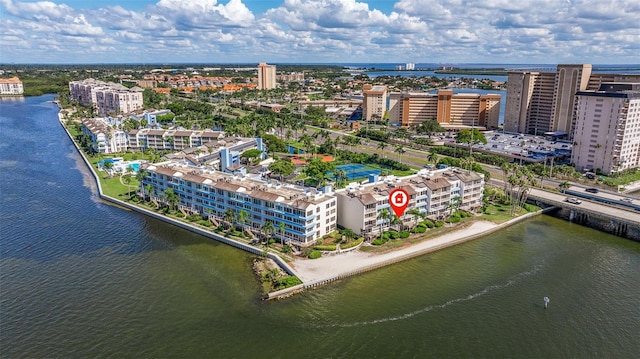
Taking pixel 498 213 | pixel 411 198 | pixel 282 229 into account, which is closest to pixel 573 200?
pixel 498 213

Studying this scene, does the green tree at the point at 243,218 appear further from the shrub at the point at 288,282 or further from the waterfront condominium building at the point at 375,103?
the waterfront condominium building at the point at 375,103

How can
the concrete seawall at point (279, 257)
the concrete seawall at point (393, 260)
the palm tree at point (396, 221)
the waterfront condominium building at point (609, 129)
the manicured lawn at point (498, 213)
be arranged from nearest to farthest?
the concrete seawall at point (393, 260)
the concrete seawall at point (279, 257)
the palm tree at point (396, 221)
the manicured lawn at point (498, 213)
the waterfront condominium building at point (609, 129)

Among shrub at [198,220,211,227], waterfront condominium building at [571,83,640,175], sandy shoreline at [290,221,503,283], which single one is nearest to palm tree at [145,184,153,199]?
shrub at [198,220,211,227]

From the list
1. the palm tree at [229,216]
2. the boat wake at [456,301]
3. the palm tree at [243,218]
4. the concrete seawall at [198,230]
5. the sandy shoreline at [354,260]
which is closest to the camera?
the boat wake at [456,301]

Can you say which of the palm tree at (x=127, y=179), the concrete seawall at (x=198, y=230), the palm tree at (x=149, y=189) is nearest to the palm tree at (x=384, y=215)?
the concrete seawall at (x=198, y=230)

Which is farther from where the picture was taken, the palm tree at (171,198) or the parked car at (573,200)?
the parked car at (573,200)

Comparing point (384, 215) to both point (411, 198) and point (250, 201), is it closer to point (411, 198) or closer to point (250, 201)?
point (411, 198)

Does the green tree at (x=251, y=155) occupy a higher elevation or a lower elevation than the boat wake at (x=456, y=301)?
higher
